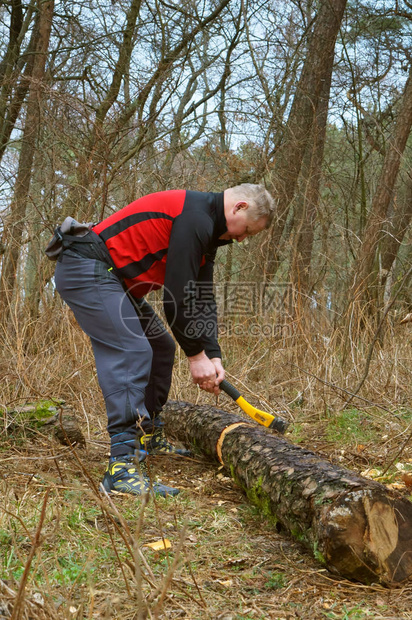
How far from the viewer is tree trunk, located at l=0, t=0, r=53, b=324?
4.91 m

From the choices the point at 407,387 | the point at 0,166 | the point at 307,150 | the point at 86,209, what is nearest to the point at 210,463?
the point at 407,387

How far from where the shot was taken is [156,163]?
709 centimetres

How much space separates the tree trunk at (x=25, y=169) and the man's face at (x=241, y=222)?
2.38 metres

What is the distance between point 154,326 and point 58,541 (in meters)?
1.71

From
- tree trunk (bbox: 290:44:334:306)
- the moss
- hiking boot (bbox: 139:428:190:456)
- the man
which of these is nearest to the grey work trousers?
the man

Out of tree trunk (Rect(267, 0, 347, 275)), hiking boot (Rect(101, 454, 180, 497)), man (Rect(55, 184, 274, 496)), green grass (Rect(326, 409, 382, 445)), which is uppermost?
tree trunk (Rect(267, 0, 347, 275))

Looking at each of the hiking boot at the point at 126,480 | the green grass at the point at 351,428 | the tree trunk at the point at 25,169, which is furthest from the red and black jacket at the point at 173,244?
the tree trunk at the point at 25,169

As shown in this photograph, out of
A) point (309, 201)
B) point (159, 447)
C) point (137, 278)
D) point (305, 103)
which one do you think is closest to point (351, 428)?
point (159, 447)

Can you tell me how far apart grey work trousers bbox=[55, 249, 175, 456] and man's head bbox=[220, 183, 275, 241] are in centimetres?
75

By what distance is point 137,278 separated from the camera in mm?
3191

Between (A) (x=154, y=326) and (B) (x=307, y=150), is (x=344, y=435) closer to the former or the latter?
(A) (x=154, y=326)

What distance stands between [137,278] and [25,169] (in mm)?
4441

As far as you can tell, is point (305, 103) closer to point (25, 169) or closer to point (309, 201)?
point (309, 201)

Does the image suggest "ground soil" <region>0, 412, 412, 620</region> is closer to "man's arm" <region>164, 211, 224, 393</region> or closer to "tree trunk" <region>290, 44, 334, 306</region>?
"man's arm" <region>164, 211, 224, 393</region>
